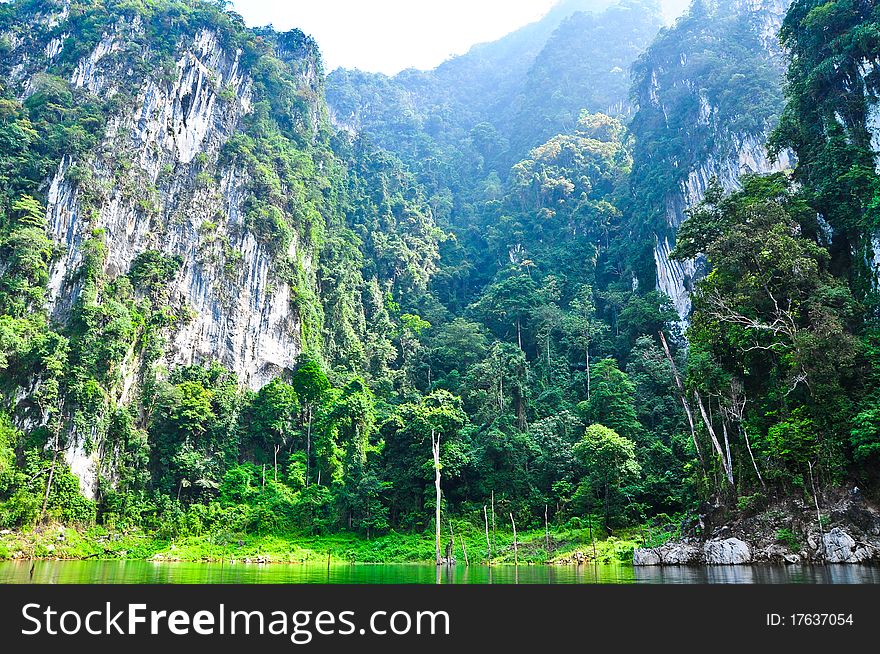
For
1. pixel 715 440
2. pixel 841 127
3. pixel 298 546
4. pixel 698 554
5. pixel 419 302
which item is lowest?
pixel 298 546

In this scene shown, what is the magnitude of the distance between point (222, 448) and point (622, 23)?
105460 mm

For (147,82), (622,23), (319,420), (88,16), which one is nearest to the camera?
(319,420)

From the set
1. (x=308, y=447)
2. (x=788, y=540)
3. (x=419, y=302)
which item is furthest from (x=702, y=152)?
(x=788, y=540)

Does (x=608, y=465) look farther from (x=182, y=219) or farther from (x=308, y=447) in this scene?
(x=182, y=219)

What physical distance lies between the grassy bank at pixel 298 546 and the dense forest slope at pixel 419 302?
Result: 898 millimetres

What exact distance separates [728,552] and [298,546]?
2191cm

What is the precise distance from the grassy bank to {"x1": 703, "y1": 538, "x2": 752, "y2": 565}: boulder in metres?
5.68

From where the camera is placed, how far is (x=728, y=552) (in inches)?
697

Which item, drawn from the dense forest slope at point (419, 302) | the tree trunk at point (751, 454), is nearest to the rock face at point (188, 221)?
the dense forest slope at point (419, 302)

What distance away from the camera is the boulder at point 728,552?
57.3 feet

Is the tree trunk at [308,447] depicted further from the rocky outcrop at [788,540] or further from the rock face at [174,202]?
the rocky outcrop at [788,540]

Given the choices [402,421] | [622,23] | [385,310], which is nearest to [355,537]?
[402,421]

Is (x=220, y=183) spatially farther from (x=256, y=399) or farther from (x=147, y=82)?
(x=256, y=399)

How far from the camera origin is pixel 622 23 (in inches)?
4262
